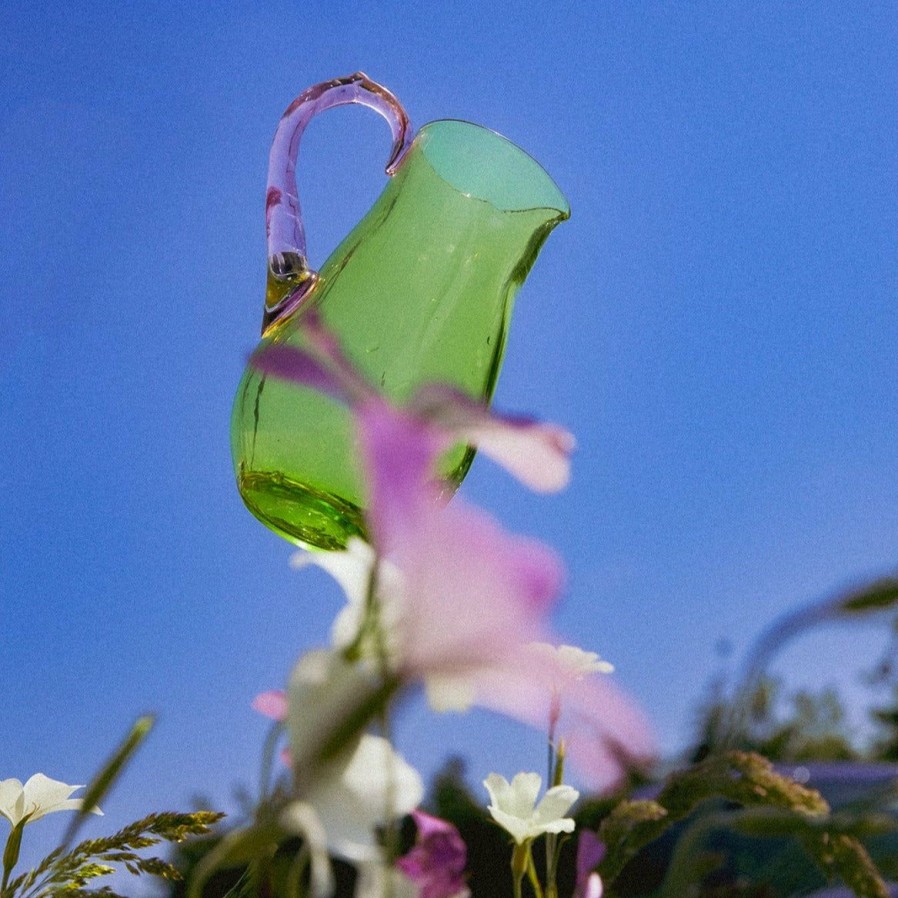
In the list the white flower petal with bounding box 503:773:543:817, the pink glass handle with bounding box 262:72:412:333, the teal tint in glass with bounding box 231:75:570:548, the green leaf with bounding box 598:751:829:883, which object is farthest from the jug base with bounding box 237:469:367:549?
the green leaf with bounding box 598:751:829:883

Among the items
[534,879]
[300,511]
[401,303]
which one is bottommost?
[534,879]

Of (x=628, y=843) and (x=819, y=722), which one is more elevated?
(x=819, y=722)

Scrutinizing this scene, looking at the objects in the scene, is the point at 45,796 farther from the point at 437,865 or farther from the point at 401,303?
the point at 401,303

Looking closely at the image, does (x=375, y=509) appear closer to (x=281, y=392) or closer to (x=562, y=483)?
(x=562, y=483)

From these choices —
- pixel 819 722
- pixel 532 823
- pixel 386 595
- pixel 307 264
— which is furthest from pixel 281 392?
pixel 819 722

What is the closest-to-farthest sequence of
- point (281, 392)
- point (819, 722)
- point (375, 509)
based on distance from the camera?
point (375, 509) < point (281, 392) < point (819, 722)

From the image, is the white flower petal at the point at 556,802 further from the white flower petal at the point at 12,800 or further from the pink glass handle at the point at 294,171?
the pink glass handle at the point at 294,171

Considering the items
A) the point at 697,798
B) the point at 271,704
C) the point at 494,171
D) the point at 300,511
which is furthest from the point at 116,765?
the point at 494,171

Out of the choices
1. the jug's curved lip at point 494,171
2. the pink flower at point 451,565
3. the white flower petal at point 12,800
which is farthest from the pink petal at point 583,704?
the jug's curved lip at point 494,171
